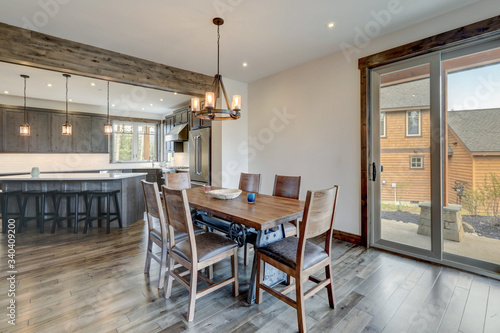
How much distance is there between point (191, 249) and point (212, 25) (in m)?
2.66

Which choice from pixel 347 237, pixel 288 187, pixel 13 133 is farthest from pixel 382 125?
pixel 13 133

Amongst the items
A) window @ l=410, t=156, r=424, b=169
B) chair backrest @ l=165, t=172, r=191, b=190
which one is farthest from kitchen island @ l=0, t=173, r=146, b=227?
window @ l=410, t=156, r=424, b=169

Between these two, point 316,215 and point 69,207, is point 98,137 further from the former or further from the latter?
point 316,215

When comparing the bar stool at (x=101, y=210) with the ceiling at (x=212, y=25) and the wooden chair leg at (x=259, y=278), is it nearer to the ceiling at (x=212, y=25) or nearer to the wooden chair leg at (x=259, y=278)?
the ceiling at (x=212, y=25)

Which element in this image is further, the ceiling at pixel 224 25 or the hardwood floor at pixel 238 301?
the ceiling at pixel 224 25

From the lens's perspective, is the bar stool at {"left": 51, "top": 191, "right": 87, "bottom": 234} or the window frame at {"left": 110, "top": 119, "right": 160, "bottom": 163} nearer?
the bar stool at {"left": 51, "top": 191, "right": 87, "bottom": 234}

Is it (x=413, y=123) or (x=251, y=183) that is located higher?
(x=413, y=123)

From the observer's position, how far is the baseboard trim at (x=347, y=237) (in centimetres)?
347

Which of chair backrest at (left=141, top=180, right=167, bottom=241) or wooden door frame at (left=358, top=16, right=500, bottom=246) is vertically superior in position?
wooden door frame at (left=358, top=16, right=500, bottom=246)

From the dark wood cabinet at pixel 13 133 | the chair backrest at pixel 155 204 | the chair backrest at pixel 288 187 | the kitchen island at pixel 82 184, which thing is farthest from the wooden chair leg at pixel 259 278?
the dark wood cabinet at pixel 13 133

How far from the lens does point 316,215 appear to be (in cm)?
173

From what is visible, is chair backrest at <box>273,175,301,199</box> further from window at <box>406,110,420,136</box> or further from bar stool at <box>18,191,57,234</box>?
bar stool at <box>18,191,57,234</box>

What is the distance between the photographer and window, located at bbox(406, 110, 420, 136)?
9.77ft

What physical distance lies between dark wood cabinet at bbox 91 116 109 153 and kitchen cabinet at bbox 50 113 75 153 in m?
0.57
